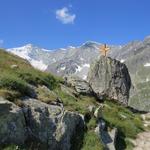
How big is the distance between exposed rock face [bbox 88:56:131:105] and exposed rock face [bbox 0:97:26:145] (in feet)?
109

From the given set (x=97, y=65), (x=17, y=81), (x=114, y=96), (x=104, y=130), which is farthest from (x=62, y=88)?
(x=97, y=65)

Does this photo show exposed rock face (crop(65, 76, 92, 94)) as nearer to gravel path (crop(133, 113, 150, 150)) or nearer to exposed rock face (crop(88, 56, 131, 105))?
gravel path (crop(133, 113, 150, 150))

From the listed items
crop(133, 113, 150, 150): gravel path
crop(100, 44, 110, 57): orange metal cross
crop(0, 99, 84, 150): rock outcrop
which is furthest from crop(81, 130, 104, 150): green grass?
crop(100, 44, 110, 57): orange metal cross

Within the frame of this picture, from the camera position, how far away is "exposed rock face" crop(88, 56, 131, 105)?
49.9m

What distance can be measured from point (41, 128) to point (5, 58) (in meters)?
13.9

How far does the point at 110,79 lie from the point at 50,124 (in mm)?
33407

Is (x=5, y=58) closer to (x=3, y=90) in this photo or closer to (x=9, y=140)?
(x=3, y=90)

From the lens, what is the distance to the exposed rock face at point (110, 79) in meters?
49.9

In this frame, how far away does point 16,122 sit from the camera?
16.1 meters

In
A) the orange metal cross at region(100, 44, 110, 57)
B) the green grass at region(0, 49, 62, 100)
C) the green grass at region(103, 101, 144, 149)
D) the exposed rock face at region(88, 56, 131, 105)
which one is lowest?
the green grass at region(103, 101, 144, 149)

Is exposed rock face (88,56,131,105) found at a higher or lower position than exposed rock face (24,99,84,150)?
higher

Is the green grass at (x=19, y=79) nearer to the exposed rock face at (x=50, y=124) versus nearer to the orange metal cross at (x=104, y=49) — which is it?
the exposed rock face at (x=50, y=124)

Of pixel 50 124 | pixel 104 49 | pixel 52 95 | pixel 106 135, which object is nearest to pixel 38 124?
pixel 50 124

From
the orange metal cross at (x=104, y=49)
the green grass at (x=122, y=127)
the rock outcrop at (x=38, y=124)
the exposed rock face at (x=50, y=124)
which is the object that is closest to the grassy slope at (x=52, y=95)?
the green grass at (x=122, y=127)
